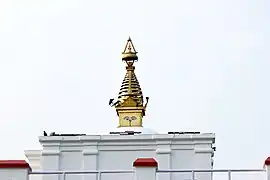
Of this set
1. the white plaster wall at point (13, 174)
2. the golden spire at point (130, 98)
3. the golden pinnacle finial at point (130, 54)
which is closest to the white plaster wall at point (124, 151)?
the golden spire at point (130, 98)

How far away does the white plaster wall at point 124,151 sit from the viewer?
2819 cm

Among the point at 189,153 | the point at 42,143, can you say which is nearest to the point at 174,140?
the point at 189,153

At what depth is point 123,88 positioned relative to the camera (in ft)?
114

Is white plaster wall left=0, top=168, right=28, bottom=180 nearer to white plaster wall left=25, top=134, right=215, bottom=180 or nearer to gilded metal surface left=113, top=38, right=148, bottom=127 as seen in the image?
white plaster wall left=25, top=134, right=215, bottom=180

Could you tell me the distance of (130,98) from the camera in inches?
1336

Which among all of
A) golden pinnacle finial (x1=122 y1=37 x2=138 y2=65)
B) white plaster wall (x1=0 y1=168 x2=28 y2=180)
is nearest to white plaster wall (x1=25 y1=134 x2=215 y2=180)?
golden pinnacle finial (x1=122 y1=37 x2=138 y2=65)

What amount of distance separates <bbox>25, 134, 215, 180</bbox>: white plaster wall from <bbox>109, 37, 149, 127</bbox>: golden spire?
3760 millimetres

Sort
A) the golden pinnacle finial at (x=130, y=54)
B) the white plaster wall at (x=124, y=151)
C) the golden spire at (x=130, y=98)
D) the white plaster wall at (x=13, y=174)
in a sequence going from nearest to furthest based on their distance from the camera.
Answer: the white plaster wall at (x=13, y=174) < the white plaster wall at (x=124, y=151) < the golden spire at (x=130, y=98) < the golden pinnacle finial at (x=130, y=54)

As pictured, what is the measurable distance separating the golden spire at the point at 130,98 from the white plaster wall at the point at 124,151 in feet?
12.3

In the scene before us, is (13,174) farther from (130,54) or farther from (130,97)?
(130,54)

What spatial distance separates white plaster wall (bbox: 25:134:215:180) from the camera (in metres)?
28.2

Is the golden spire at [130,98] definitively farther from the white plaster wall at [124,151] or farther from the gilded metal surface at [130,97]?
the white plaster wall at [124,151]

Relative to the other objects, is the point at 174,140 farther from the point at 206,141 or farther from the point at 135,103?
the point at 135,103

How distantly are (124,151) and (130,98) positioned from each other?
5866 mm
